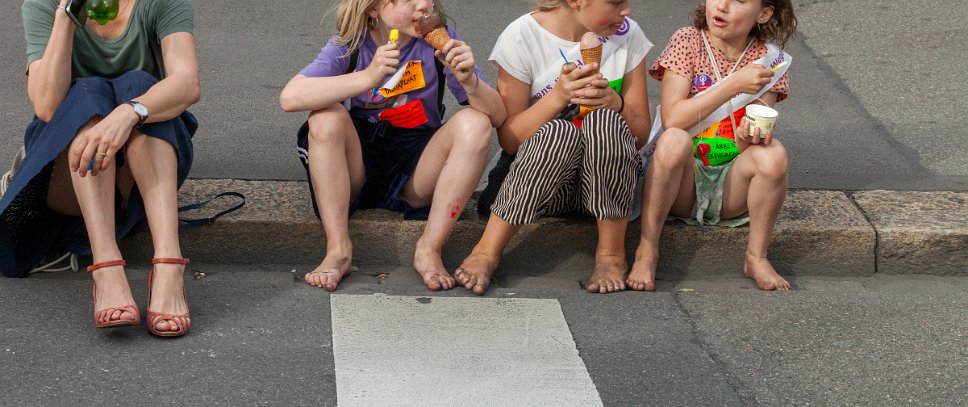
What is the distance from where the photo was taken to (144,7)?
3881mm

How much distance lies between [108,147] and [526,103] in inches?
57.6

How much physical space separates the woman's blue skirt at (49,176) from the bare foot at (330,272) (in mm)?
559

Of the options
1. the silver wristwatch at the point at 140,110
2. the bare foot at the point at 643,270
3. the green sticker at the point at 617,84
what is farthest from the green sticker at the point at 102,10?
the bare foot at the point at 643,270

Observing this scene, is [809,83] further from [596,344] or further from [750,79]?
[596,344]

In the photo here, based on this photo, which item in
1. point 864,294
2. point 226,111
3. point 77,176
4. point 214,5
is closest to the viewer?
point 77,176

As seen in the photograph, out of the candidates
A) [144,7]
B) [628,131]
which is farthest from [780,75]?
[144,7]

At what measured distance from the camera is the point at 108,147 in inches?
140

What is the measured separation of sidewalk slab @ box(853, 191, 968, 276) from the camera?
4340 mm

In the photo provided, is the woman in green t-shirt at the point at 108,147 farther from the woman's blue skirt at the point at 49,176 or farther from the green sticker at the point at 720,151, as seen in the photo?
the green sticker at the point at 720,151

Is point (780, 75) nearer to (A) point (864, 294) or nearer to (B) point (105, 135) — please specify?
(A) point (864, 294)

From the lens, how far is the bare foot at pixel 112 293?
11.6 ft

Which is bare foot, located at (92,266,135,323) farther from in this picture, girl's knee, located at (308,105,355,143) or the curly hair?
the curly hair

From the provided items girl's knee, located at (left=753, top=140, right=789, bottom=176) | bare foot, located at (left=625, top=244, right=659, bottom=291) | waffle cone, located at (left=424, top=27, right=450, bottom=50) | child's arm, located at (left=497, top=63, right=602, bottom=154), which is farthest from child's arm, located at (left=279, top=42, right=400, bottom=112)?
girl's knee, located at (left=753, top=140, right=789, bottom=176)

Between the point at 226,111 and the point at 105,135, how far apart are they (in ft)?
6.76
